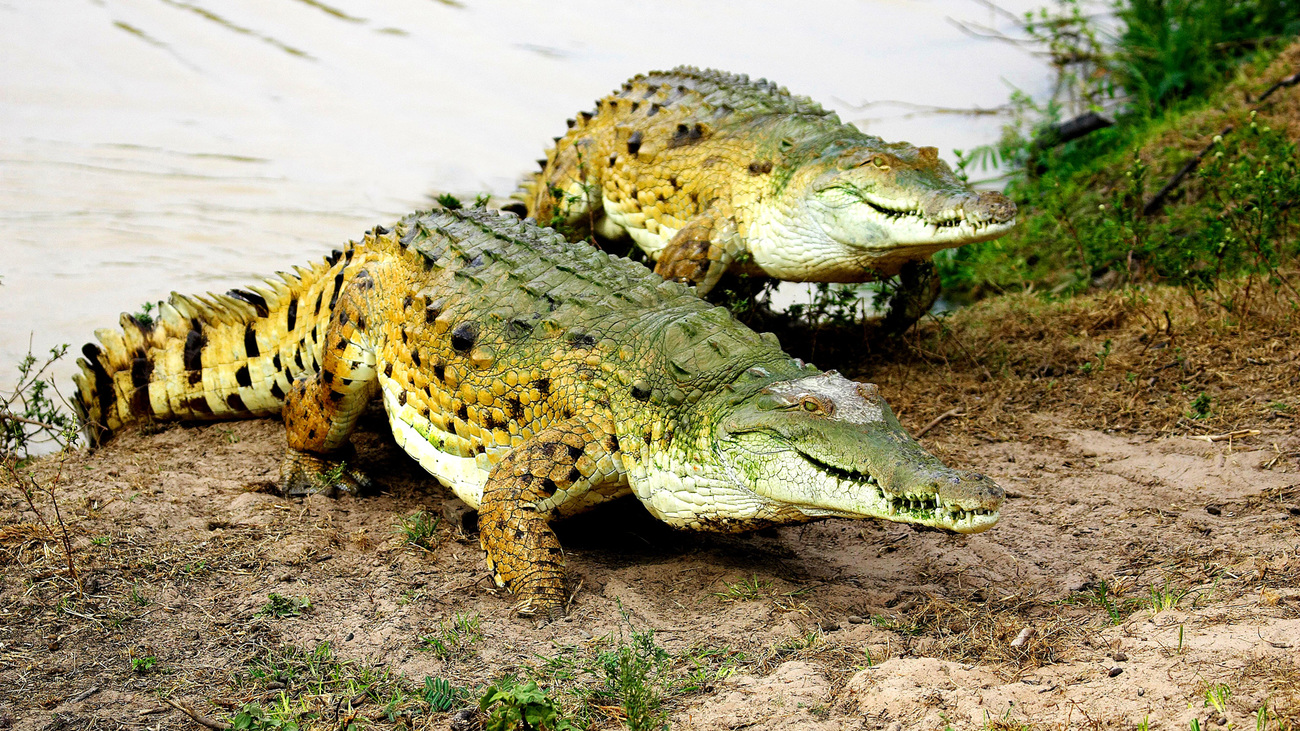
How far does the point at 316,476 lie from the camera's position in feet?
16.2

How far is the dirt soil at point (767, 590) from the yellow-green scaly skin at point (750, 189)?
1.10 meters

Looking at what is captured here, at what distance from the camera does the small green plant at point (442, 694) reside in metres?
2.99

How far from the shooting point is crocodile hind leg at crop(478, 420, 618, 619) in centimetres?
375

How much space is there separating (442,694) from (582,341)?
155 centimetres

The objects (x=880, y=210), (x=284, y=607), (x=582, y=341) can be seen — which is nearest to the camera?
(x=284, y=607)

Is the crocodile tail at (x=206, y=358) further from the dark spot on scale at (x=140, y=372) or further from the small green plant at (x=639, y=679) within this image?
the small green plant at (x=639, y=679)

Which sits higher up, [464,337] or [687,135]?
[687,135]

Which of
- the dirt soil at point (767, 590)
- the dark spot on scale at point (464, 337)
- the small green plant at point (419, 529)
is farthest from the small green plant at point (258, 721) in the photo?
the dark spot on scale at point (464, 337)

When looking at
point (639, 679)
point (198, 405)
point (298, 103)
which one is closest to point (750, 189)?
point (198, 405)

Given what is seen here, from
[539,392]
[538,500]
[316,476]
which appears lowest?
[316,476]

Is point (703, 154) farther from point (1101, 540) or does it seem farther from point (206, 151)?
point (206, 151)

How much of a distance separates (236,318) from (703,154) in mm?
2904

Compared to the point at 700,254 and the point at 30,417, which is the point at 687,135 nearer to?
the point at 700,254

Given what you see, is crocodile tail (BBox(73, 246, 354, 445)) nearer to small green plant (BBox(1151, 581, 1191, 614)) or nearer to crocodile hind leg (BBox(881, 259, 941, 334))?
crocodile hind leg (BBox(881, 259, 941, 334))
